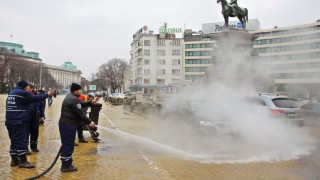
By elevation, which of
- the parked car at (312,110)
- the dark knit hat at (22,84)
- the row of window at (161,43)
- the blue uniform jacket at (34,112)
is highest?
the row of window at (161,43)

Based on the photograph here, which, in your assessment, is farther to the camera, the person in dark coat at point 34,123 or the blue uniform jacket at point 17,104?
the person in dark coat at point 34,123

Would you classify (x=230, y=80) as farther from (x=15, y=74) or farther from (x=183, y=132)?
(x=15, y=74)

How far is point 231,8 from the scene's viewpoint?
1855 cm

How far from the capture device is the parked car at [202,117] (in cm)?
761

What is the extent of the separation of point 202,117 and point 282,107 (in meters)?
3.30

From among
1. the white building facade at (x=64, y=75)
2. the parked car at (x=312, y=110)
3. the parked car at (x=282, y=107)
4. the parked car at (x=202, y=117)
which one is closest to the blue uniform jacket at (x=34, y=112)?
the parked car at (x=202, y=117)

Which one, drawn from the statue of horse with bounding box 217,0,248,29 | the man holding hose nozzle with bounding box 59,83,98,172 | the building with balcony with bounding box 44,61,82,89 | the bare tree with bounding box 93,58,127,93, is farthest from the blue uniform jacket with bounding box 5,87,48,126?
the building with balcony with bounding box 44,61,82,89

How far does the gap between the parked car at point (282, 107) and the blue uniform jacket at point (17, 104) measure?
7.46 meters

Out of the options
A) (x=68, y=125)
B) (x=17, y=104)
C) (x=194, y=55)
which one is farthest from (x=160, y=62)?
(x=68, y=125)

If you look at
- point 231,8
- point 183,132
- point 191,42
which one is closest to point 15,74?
point 191,42

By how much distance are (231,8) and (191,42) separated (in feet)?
167

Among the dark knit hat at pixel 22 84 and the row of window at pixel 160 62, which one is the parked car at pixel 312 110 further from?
the row of window at pixel 160 62

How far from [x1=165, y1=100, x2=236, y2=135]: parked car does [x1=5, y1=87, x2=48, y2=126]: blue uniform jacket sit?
4.60 meters

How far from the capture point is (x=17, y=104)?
4930mm
